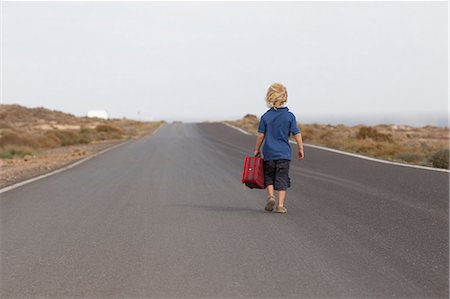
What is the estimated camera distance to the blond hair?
26.6 feet

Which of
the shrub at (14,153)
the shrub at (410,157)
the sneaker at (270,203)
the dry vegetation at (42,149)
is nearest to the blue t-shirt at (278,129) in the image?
the sneaker at (270,203)

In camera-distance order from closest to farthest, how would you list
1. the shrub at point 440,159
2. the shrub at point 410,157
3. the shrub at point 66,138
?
the shrub at point 440,159 → the shrub at point 410,157 → the shrub at point 66,138

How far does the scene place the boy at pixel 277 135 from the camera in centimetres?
813

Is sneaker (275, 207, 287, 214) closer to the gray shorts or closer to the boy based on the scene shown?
the boy

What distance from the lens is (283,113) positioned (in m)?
8.20

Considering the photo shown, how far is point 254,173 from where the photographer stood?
27.2 feet

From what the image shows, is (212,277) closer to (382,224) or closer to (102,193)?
(382,224)

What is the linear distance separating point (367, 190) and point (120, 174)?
6.84 m

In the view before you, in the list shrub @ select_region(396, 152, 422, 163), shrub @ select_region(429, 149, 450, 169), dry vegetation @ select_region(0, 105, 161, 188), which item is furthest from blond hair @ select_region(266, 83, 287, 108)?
shrub @ select_region(396, 152, 422, 163)

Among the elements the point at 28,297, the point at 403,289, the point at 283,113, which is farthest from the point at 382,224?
the point at 28,297

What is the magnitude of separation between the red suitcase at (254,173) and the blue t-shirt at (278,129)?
201mm

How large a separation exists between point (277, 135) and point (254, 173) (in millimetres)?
648

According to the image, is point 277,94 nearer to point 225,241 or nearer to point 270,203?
point 270,203

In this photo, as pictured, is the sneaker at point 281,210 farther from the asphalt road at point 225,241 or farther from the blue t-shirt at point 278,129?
the blue t-shirt at point 278,129
